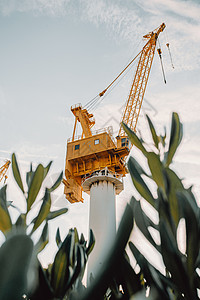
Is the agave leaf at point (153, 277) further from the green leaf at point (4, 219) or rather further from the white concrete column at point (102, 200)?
the white concrete column at point (102, 200)

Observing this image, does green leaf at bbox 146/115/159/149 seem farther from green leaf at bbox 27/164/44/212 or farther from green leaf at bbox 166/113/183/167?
green leaf at bbox 27/164/44/212

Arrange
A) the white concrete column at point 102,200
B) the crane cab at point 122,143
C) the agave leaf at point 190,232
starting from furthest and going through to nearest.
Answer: the crane cab at point 122,143, the white concrete column at point 102,200, the agave leaf at point 190,232

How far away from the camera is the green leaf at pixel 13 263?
0.58 metres

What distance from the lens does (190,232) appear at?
0.69m

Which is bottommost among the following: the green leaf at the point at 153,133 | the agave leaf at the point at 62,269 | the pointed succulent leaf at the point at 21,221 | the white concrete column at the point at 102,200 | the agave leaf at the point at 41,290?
the agave leaf at the point at 41,290

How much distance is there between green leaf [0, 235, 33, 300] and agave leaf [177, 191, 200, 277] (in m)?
0.42

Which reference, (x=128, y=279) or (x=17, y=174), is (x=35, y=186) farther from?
(x=128, y=279)

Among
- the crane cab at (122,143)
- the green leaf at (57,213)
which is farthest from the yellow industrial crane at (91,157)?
the green leaf at (57,213)

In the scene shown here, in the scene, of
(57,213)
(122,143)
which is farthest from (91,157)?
(57,213)

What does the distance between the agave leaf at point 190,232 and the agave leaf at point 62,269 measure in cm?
37

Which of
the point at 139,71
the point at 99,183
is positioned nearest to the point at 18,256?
the point at 99,183

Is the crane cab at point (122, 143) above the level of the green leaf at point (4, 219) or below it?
above

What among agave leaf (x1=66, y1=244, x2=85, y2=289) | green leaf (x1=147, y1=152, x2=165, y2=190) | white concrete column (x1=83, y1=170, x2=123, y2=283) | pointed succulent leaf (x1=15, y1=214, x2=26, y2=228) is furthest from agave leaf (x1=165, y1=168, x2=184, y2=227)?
white concrete column (x1=83, y1=170, x2=123, y2=283)

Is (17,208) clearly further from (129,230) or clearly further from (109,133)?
(109,133)
